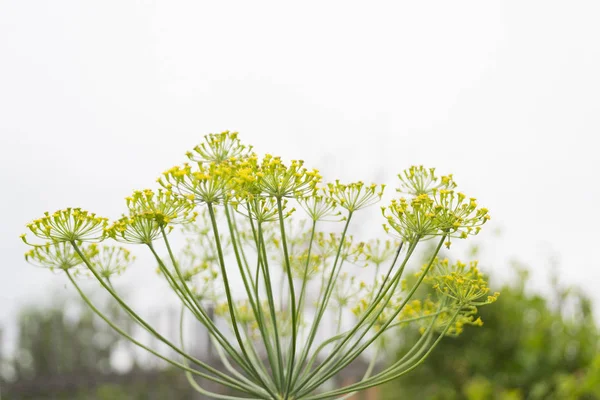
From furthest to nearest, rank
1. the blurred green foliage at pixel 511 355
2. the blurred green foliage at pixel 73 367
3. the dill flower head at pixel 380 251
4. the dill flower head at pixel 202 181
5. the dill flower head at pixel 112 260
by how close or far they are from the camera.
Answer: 1. the blurred green foliage at pixel 73 367
2. the blurred green foliage at pixel 511 355
3. the dill flower head at pixel 380 251
4. the dill flower head at pixel 112 260
5. the dill flower head at pixel 202 181

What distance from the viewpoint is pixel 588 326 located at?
705 centimetres

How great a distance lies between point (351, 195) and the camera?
1.64 metres

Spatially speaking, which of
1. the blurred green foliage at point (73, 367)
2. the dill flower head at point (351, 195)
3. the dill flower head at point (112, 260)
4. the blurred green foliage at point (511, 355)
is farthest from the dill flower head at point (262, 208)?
the blurred green foliage at point (73, 367)

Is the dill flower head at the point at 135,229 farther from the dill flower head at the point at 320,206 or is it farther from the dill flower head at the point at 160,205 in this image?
the dill flower head at the point at 320,206

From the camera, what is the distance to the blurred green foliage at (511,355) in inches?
267

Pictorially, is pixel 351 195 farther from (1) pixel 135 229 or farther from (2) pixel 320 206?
(1) pixel 135 229

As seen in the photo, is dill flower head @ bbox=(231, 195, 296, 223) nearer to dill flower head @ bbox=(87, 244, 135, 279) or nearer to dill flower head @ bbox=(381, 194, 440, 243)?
dill flower head @ bbox=(381, 194, 440, 243)

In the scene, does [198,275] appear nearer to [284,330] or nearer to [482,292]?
[284,330]

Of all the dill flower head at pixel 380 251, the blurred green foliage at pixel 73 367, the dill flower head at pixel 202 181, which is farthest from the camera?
the blurred green foliage at pixel 73 367

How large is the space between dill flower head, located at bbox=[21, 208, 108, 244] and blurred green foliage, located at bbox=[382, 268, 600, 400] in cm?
571

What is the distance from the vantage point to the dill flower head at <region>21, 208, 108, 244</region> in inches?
56.5

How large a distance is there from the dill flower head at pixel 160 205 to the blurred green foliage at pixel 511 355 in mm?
5663

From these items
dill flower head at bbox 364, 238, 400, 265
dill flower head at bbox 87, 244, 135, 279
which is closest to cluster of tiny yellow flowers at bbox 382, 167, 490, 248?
dill flower head at bbox 364, 238, 400, 265

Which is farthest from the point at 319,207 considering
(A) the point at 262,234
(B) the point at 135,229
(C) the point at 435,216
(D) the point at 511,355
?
(D) the point at 511,355
